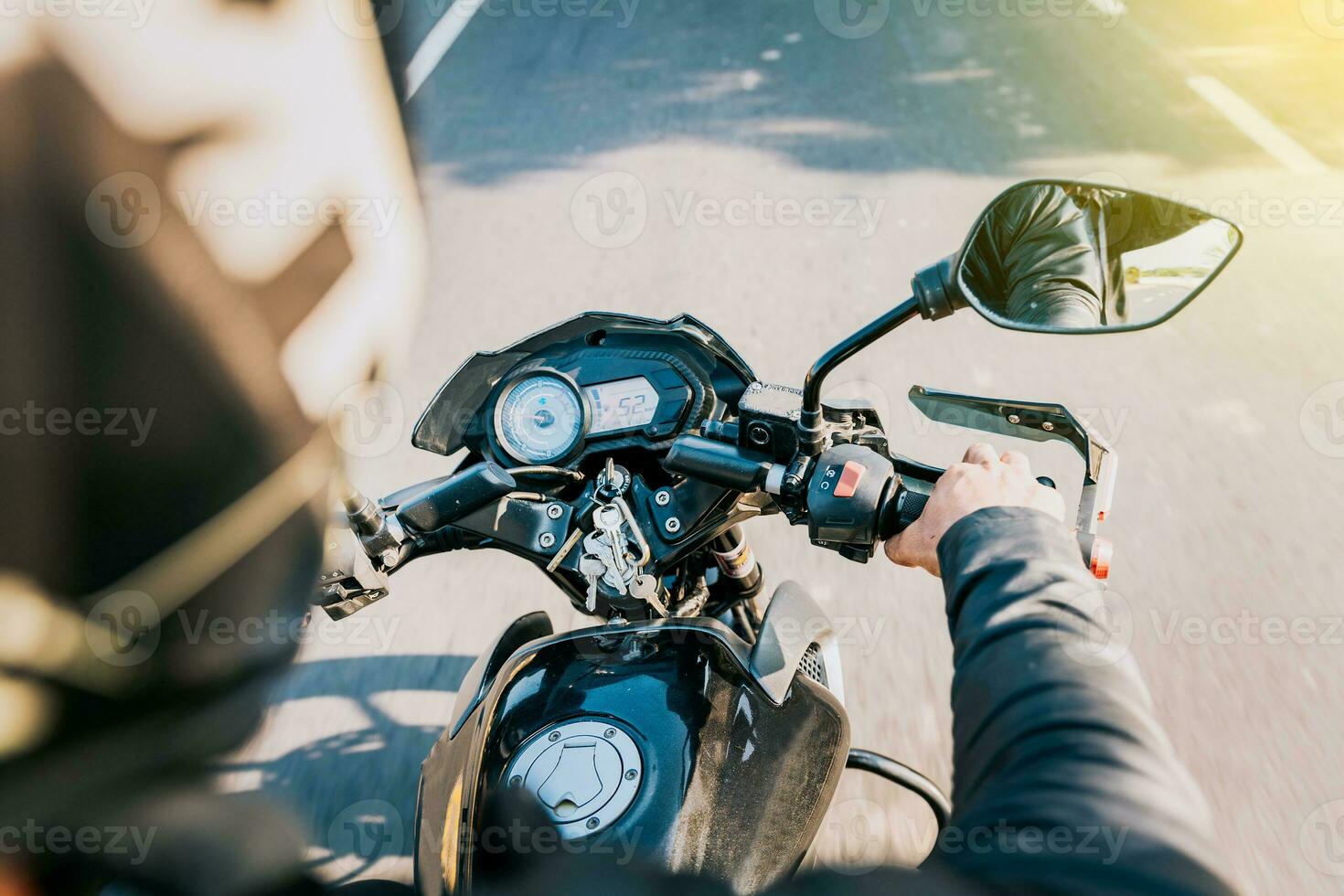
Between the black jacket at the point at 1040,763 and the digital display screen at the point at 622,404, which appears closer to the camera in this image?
the black jacket at the point at 1040,763

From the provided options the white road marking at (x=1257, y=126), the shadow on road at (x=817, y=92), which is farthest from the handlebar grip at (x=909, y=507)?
the white road marking at (x=1257, y=126)

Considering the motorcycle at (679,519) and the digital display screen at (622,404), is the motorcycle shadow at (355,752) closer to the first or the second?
the motorcycle at (679,519)

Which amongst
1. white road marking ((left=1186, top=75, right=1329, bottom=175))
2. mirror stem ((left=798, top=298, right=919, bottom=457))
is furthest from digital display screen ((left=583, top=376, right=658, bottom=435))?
white road marking ((left=1186, top=75, right=1329, bottom=175))

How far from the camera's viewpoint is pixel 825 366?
4.70 feet

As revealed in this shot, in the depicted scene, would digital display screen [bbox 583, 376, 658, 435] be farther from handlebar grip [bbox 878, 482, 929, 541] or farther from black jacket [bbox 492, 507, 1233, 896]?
black jacket [bbox 492, 507, 1233, 896]

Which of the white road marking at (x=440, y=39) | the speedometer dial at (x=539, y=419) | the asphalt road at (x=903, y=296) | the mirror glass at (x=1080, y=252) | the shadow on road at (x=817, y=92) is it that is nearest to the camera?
the mirror glass at (x=1080, y=252)

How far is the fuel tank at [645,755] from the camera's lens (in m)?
1.26

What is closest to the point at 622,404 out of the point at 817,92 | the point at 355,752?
the point at 355,752

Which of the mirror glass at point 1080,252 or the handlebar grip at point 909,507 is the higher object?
the mirror glass at point 1080,252

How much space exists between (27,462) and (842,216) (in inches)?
192

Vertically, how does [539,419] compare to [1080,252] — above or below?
below

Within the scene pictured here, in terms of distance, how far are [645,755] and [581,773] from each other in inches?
3.8

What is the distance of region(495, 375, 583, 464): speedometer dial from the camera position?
1803 millimetres

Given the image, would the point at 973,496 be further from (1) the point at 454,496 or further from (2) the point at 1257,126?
(2) the point at 1257,126
